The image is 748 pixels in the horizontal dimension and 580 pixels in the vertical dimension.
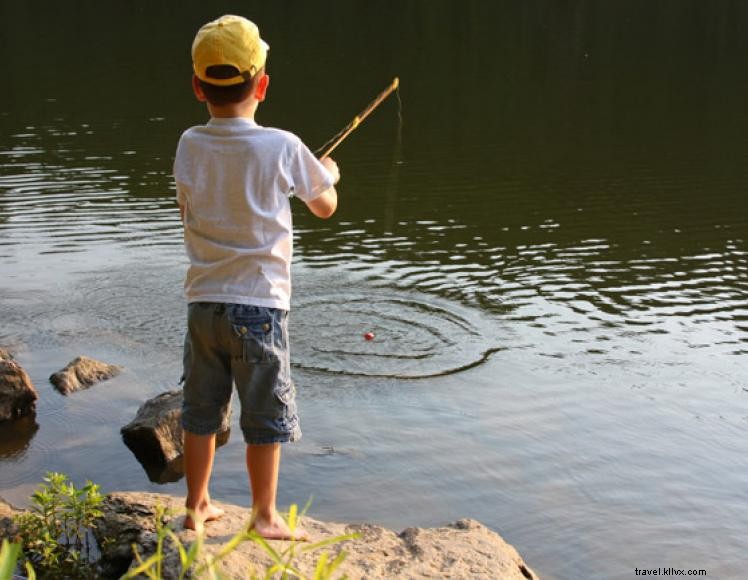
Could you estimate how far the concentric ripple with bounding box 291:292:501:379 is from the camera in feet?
20.7

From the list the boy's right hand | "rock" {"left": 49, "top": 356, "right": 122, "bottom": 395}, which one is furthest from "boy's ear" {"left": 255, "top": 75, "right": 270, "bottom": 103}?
"rock" {"left": 49, "top": 356, "right": 122, "bottom": 395}

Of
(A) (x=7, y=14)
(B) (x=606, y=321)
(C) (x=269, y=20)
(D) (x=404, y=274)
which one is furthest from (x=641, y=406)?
(A) (x=7, y=14)

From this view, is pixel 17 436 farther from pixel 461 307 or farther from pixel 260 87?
pixel 461 307

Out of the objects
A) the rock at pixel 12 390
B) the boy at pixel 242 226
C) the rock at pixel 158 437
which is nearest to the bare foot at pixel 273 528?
the boy at pixel 242 226

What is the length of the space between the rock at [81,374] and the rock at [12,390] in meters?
0.35

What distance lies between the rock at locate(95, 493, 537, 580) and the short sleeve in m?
1.08

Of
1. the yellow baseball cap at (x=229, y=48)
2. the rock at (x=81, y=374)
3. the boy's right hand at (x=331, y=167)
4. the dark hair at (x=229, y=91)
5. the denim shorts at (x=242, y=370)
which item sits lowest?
the rock at (x=81, y=374)

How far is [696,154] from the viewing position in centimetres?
1366

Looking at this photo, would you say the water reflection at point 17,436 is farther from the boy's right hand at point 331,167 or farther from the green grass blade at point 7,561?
the green grass blade at point 7,561

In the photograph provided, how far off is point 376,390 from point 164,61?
619 inches

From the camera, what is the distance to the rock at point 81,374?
5859 millimetres

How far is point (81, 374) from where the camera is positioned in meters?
5.95

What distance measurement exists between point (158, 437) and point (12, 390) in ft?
2.83

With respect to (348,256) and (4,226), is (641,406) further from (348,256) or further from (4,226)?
(4,226)
